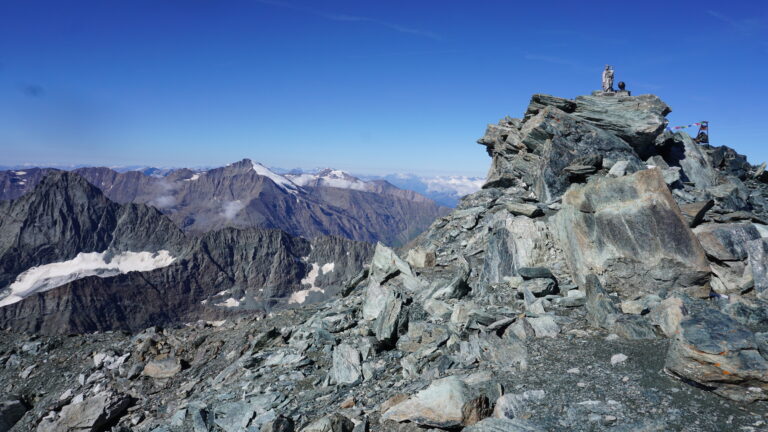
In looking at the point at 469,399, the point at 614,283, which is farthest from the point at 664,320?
the point at 469,399

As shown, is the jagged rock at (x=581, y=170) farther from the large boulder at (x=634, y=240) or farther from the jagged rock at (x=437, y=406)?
the jagged rock at (x=437, y=406)

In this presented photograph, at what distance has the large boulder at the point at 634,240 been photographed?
15.1 m

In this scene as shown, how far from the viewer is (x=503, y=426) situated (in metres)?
8.97

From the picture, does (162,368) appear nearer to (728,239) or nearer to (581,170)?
(581,170)

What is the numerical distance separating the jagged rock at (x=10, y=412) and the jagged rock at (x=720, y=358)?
35.1 meters

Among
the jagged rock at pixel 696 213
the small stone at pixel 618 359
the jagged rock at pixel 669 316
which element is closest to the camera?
the small stone at pixel 618 359

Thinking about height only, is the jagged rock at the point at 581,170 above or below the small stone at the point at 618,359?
above

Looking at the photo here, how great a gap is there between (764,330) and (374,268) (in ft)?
61.5

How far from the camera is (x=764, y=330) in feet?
40.4

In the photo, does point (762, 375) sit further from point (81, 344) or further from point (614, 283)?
point (81, 344)

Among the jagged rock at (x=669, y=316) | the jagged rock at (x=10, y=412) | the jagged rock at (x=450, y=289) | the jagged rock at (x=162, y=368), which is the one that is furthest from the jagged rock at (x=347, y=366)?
the jagged rock at (x=10, y=412)

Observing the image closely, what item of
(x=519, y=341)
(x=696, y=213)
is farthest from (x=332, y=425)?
(x=696, y=213)

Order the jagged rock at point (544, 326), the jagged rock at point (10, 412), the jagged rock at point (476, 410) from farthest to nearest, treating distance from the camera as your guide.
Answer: the jagged rock at point (10, 412)
the jagged rock at point (544, 326)
the jagged rock at point (476, 410)

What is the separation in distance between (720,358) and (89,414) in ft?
91.0
